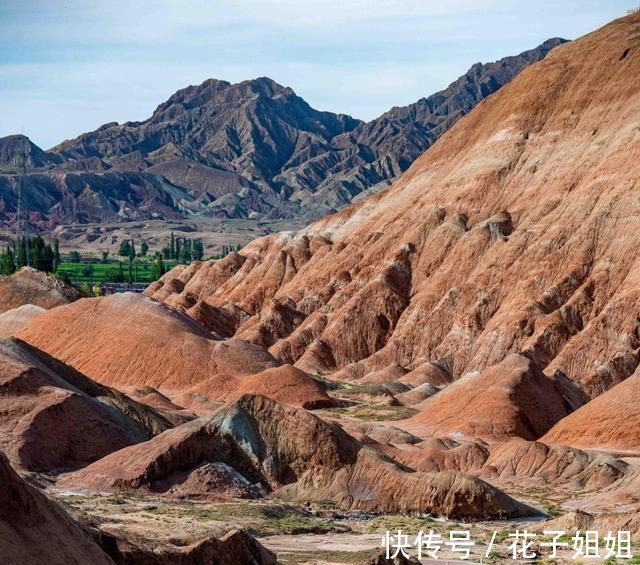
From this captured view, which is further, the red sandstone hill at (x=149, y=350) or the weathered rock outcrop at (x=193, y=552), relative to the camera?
the red sandstone hill at (x=149, y=350)

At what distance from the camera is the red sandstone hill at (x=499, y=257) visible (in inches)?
3903

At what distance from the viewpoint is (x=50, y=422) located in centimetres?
5325

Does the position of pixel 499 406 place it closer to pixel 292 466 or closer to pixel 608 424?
pixel 608 424

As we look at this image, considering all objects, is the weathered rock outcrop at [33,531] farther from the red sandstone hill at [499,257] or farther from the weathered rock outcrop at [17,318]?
the weathered rock outcrop at [17,318]

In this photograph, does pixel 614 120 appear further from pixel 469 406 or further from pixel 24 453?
pixel 24 453

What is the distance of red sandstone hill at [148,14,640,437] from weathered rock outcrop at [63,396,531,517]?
31362mm

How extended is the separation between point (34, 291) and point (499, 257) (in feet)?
163

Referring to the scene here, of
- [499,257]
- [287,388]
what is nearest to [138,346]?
[287,388]

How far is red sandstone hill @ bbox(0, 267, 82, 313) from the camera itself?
443 ft

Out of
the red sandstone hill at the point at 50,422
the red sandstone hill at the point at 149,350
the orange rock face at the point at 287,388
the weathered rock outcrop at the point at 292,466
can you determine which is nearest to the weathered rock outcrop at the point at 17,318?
the red sandstone hill at the point at 149,350

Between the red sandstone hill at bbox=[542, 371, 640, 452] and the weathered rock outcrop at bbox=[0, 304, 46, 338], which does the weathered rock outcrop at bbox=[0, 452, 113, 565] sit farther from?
the weathered rock outcrop at bbox=[0, 304, 46, 338]

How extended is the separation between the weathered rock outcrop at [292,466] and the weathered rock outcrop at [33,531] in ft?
77.1

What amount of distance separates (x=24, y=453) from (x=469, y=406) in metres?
34.4

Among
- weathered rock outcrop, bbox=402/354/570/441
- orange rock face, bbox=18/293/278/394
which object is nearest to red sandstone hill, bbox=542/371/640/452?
weathered rock outcrop, bbox=402/354/570/441
